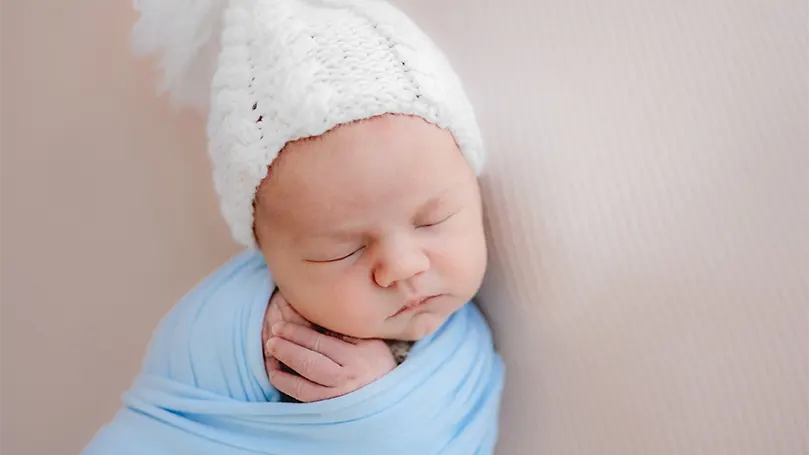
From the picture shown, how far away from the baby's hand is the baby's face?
0.9 inches

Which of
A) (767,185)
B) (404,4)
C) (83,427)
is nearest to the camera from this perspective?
(767,185)

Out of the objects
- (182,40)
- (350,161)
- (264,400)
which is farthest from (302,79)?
(264,400)

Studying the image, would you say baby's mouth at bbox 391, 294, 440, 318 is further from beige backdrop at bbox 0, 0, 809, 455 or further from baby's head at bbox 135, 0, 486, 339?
beige backdrop at bbox 0, 0, 809, 455

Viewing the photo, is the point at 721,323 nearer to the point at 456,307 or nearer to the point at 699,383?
the point at 699,383

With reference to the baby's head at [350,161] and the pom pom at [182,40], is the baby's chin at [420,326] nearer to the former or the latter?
the baby's head at [350,161]

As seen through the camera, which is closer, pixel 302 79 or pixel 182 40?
pixel 302 79

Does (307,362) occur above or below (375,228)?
below

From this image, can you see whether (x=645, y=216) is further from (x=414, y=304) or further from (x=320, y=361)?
(x=320, y=361)

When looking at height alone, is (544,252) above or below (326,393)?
above

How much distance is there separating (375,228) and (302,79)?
0.16 metres

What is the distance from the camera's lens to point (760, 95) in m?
0.63

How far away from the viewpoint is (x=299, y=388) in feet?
2.31

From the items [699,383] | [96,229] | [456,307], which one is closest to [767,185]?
[699,383]

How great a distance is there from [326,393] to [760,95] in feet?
1.74
